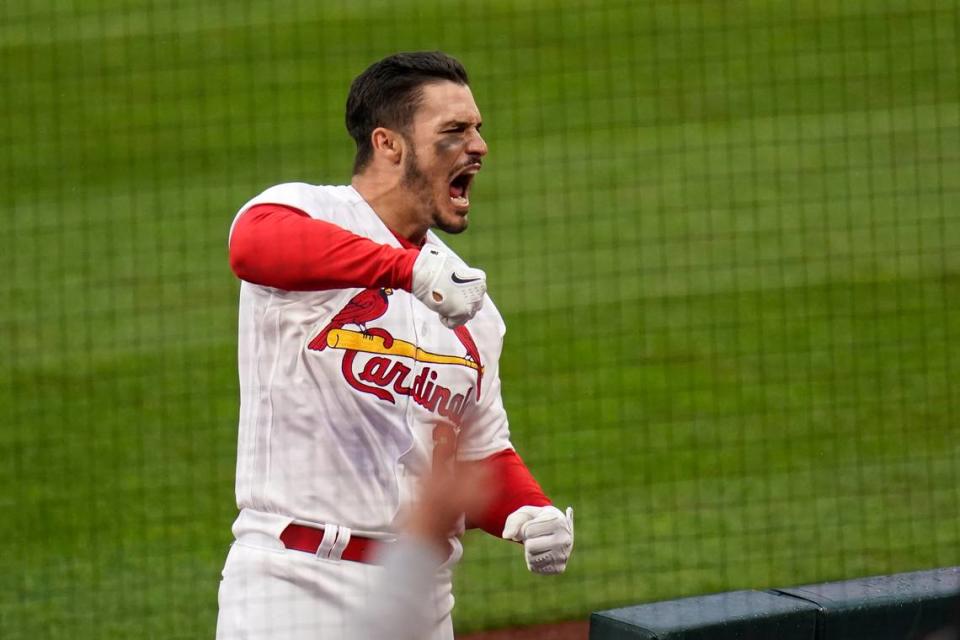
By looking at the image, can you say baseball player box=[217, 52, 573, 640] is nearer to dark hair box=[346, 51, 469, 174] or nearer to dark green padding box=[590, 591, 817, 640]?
Answer: dark hair box=[346, 51, 469, 174]

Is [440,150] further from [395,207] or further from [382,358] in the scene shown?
[382,358]

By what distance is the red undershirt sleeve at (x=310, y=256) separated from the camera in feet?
10.8

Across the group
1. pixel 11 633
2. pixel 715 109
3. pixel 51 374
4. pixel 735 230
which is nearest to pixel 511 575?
pixel 11 633

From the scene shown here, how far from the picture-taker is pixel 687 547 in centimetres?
702

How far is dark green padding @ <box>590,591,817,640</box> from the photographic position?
3.91m

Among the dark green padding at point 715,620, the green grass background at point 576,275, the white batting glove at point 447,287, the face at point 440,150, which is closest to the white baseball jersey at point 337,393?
the face at point 440,150

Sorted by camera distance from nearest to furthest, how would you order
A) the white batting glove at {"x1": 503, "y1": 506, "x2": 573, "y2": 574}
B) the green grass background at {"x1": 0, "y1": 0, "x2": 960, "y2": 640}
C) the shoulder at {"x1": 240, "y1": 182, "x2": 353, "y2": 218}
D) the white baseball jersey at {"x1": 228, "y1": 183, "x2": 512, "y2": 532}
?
the shoulder at {"x1": 240, "y1": 182, "x2": 353, "y2": 218} < the white baseball jersey at {"x1": 228, "y1": 183, "x2": 512, "y2": 532} < the white batting glove at {"x1": 503, "y1": 506, "x2": 573, "y2": 574} < the green grass background at {"x1": 0, "y1": 0, "x2": 960, "y2": 640}

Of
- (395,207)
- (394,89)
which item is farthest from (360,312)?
(394,89)

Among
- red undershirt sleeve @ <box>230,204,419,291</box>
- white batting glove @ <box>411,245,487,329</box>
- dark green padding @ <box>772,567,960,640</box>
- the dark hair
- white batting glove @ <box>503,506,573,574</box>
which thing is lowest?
dark green padding @ <box>772,567,960,640</box>

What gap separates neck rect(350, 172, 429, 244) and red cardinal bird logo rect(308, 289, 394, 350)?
0.17 metres

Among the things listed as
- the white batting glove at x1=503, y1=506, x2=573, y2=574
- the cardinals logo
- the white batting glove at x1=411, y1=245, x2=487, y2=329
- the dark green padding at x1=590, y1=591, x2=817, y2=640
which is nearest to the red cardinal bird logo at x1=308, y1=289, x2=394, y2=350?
the cardinals logo

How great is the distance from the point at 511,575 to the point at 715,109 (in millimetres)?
5214

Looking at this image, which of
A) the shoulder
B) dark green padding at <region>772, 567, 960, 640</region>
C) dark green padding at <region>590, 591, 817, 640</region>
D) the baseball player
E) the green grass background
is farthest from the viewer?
the green grass background

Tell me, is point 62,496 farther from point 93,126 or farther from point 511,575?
point 93,126
